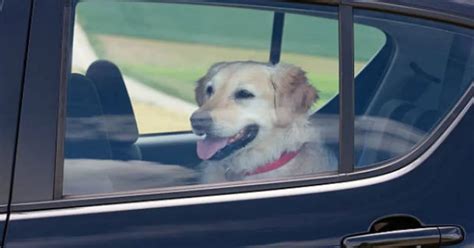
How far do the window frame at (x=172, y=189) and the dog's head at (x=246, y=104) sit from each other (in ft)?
0.41

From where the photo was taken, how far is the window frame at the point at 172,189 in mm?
2246

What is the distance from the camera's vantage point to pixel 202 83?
2.46 m

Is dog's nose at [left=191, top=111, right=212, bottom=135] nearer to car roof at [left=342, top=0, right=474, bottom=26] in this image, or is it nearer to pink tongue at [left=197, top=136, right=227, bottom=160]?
pink tongue at [left=197, top=136, right=227, bottom=160]

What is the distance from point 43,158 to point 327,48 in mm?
759

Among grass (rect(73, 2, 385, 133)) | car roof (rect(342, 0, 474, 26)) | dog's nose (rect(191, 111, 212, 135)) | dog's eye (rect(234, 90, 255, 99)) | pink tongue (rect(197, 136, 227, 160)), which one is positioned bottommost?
pink tongue (rect(197, 136, 227, 160))

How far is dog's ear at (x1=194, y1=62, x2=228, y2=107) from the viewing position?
2463 millimetres

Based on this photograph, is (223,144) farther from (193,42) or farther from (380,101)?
(380,101)

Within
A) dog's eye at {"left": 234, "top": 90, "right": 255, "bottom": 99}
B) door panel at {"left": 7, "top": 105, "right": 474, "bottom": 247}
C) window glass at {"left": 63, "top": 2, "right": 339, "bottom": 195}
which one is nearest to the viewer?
door panel at {"left": 7, "top": 105, "right": 474, "bottom": 247}

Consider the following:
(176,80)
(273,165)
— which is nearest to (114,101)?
(176,80)

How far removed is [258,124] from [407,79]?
0.40 m

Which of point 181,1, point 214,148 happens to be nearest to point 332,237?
point 214,148

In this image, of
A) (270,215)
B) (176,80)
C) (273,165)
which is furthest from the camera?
(176,80)

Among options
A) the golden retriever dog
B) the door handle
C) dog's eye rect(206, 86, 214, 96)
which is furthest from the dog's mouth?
the door handle

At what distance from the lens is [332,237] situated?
2270 millimetres
